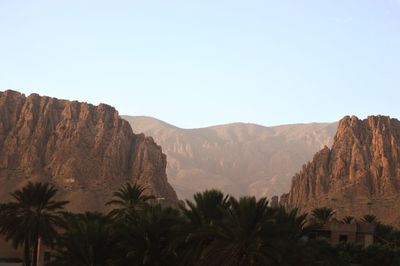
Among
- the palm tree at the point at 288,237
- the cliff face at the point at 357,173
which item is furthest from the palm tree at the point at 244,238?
the cliff face at the point at 357,173

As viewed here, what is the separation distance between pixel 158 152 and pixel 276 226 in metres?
98.3

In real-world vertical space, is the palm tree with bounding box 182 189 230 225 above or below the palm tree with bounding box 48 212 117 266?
above

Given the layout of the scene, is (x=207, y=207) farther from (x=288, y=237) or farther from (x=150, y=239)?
(x=288, y=237)

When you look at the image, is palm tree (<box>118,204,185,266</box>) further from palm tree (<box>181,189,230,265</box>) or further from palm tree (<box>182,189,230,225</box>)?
palm tree (<box>181,189,230,265</box>)

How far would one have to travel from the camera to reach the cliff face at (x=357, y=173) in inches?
4449

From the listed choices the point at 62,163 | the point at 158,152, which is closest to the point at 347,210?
the point at 158,152

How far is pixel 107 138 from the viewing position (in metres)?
124

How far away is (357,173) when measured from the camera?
4803 inches

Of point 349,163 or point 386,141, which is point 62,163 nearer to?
point 349,163

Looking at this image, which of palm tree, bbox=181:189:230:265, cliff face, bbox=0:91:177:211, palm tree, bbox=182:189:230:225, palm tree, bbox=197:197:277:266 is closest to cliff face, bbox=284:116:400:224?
cliff face, bbox=0:91:177:211

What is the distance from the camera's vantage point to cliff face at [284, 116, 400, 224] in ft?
371

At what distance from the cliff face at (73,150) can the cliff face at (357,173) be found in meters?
28.3

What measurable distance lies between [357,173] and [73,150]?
5221cm

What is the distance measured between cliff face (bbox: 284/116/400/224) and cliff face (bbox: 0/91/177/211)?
2832 cm
